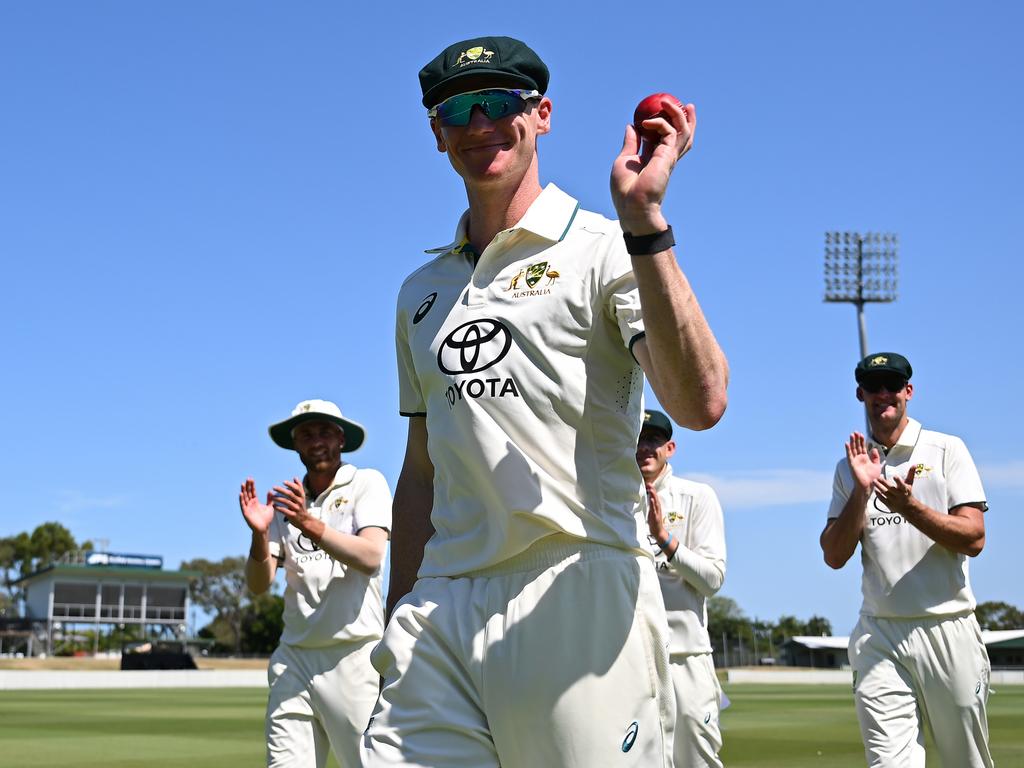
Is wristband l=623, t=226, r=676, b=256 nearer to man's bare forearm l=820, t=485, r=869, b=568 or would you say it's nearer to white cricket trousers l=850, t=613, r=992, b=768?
man's bare forearm l=820, t=485, r=869, b=568

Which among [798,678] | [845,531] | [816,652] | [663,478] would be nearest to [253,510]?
[663,478]

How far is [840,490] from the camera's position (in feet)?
27.6

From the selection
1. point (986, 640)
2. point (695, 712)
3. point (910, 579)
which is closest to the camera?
point (910, 579)

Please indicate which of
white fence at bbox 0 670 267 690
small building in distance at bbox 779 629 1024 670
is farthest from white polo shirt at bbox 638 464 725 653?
small building in distance at bbox 779 629 1024 670

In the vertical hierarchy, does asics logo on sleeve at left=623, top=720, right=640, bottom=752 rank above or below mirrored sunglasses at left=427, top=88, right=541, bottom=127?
below

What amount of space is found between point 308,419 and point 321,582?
1.13 m

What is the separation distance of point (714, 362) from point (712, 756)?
6.24m

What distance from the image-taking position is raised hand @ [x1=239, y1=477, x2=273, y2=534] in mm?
8781

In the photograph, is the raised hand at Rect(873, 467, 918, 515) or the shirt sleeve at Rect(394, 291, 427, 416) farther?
the raised hand at Rect(873, 467, 918, 515)

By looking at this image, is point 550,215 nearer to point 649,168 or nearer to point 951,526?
point 649,168

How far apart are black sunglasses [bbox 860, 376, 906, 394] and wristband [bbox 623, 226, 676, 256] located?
5.62m

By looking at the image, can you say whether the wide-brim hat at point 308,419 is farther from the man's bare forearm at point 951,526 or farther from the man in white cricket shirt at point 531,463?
the man in white cricket shirt at point 531,463

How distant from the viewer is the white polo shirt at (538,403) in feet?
11.5

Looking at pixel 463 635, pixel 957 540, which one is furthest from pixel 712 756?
pixel 463 635
